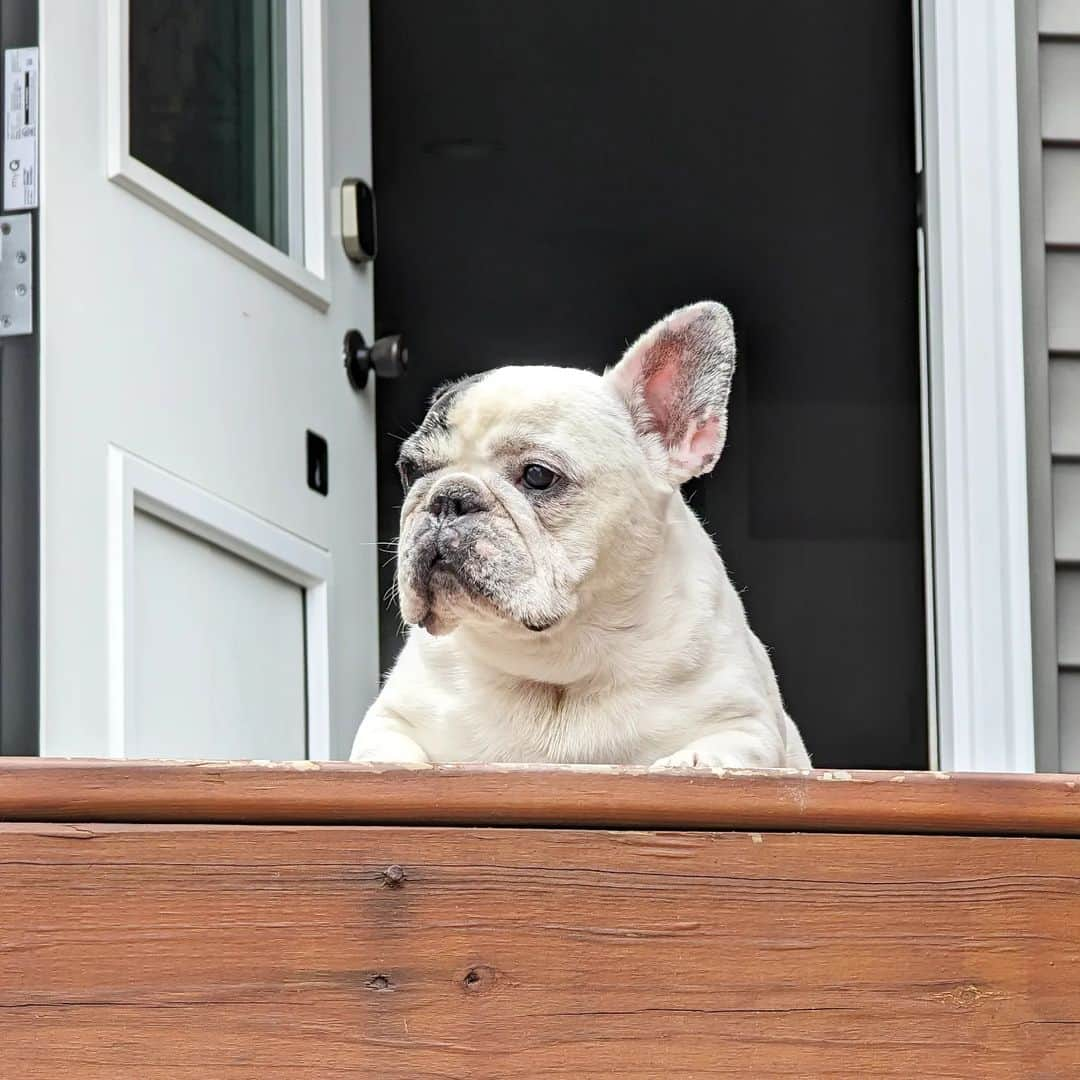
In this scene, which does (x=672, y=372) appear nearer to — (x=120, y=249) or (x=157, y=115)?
(x=120, y=249)

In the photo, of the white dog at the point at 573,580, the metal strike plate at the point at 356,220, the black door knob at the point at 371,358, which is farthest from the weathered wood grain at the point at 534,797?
the metal strike plate at the point at 356,220

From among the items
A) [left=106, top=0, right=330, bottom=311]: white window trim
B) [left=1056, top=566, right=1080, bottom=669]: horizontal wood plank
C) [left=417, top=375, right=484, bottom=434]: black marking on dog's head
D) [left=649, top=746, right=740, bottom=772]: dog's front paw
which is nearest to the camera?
[left=649, top=746, right=740, bottom=772]: dog's front paw

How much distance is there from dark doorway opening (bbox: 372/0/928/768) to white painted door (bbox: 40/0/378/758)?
1448mm

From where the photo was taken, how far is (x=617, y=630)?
6.41 feet

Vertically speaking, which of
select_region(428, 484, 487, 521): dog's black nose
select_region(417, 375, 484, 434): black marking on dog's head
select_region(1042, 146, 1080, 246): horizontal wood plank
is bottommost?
select_region(428, 484, 487, 521): dog's black nose

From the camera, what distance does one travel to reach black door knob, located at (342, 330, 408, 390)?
303 cm

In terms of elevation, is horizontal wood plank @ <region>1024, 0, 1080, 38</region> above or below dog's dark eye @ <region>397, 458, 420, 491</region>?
above

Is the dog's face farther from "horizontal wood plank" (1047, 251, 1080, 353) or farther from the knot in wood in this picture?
"horizontal wood plank" (1047, 251, 1080, 353)

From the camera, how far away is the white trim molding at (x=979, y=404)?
258cm

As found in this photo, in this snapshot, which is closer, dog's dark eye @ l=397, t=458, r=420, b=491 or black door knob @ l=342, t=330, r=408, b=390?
dog's dark eye @ l=397, t=458, r=420, b=491

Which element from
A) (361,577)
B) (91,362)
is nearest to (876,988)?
(91,362)

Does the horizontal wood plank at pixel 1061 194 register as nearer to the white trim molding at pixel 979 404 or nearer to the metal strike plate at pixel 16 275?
the white trim molding at pixel 979 404

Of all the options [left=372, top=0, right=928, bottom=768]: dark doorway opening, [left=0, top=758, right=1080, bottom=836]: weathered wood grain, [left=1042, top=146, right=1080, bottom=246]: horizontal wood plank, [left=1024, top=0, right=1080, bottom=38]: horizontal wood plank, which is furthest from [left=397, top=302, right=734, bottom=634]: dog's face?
[left=372, top=0, right=928, bottom=768]: dark doorway opening

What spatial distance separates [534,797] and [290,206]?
1809 millimetres
